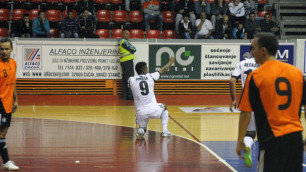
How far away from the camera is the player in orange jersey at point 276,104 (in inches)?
149

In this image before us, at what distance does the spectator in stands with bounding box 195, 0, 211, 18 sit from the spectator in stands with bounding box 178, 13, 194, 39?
39.9 inches

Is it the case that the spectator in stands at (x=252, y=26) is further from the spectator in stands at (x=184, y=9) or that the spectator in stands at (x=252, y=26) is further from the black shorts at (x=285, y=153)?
the black shorts at (x=285, y=153)

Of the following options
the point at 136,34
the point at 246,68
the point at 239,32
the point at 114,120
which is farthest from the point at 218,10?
the point at 246,68

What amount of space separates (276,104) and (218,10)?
14.5m

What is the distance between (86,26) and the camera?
1639 centimetres

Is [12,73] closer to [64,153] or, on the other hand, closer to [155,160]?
[64,153]

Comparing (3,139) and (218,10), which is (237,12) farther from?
(3,139)

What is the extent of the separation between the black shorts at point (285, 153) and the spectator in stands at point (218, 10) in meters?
14.0

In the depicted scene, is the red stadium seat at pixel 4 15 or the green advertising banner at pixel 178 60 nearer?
the green advertising banner at pixel 178 60

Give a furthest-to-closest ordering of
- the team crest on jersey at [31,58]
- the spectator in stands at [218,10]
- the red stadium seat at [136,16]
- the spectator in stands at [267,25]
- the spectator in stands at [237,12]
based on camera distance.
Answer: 1. the red stadium seat at [136,16]
2. the spectator in stands at [237,12]
3. the spectator in stands at [218,10]
4. the spectator in stands at [267,25]
5. the team crest on jersey at [31,58]

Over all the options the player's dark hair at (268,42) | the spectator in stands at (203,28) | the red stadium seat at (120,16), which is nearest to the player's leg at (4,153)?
the player's dark hair at (268,42)

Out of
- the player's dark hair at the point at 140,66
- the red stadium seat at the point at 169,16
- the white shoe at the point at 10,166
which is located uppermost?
the red stadium seat at the point at 169,16

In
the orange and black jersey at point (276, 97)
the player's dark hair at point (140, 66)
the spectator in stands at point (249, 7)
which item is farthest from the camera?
the spectator in stands at point (249, 7)

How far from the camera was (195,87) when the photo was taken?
16641 millimetres
